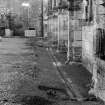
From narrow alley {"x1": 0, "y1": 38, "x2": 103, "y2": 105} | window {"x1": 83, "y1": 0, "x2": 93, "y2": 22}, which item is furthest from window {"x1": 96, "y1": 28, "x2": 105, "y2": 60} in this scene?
window {"x1": 83, "y1": 0, "x2": 93, "y2": 22}

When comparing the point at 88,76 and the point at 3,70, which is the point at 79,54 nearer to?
the point at 88,76

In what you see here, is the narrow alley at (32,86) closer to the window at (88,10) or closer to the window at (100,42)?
the window at (100,42)

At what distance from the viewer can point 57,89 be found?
6.89m

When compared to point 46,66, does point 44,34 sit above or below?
above

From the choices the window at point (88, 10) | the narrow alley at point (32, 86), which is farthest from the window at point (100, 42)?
the window at point (88, 10)

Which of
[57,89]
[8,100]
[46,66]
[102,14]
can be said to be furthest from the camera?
[46,66]

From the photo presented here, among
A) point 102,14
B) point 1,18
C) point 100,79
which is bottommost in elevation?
point 100,79

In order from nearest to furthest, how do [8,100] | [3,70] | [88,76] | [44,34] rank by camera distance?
[8,100] → [88,76] → [3,70] → [44,34]

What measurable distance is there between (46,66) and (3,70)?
2.06m

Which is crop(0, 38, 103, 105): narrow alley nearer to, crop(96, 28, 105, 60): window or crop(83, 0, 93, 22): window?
crop(96, 28, 105, 60): window

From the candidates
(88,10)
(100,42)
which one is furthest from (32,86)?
(88,10)

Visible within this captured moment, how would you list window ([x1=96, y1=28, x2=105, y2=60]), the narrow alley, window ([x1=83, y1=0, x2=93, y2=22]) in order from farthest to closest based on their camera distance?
1. window ([x1=83, y1=0, x2=93, y2=22])
2. window ([x1=96, y1=28, x2=105, y2=60])
3. the narrow alley

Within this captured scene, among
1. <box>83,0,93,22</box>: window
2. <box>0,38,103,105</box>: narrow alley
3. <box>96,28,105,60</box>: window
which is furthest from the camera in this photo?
<box>83,0,93,22</box>: window

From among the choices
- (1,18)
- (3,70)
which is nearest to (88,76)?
(3,70)
